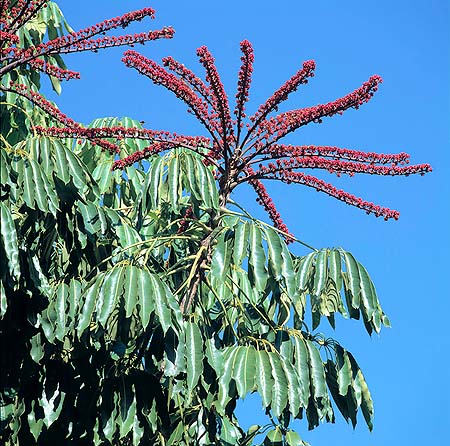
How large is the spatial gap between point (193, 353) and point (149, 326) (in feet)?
0.68

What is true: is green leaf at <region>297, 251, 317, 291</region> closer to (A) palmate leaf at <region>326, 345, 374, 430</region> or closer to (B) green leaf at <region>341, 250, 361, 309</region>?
(B) green leaf at <region>341, 250, 361, 309</region>

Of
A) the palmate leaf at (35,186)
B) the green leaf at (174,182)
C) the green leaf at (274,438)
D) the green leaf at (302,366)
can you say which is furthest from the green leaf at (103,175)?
the green leaf at (274,438)

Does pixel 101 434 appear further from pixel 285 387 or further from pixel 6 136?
pixel 6 136

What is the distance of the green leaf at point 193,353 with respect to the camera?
376 cm

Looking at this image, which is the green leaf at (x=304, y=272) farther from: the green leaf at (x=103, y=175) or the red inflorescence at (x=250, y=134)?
the green leaf at (x=103, y=175)

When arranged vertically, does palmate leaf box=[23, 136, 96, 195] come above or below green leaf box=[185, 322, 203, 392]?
above

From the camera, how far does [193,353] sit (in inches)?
151

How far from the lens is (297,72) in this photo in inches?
155

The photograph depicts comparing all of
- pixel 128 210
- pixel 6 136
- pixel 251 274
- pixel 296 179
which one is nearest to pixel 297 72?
pixel 296 179

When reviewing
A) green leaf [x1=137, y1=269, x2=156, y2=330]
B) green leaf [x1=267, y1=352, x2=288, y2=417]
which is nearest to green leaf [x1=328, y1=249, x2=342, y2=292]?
green leaf [x1=267, y1=352, x2=288, y2=417]

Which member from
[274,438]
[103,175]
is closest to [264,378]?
[274,438]

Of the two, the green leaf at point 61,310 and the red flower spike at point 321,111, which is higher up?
the red flower spike at point 321,111

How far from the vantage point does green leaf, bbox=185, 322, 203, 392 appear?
3.76m

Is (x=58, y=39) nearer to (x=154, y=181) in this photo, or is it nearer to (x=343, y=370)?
(x=154, y=181)
